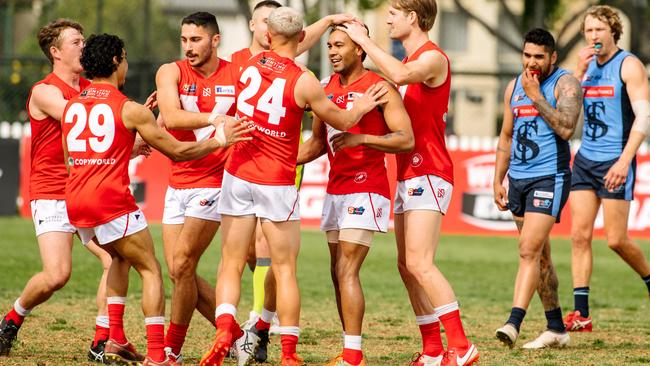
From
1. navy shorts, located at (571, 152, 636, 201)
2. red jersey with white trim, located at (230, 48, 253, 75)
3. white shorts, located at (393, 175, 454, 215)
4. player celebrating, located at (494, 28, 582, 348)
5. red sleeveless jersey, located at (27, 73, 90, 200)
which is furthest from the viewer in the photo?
navy shorts, located at (571, 152, 636, 201)

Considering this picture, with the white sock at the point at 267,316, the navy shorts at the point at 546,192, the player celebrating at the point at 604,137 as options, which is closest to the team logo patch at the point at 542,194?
the navy shorts at the point at 546,192

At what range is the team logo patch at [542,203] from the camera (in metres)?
8.80

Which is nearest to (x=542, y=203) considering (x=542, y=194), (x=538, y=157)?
(x=542, y=194)

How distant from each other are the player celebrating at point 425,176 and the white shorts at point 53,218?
8.12 feet

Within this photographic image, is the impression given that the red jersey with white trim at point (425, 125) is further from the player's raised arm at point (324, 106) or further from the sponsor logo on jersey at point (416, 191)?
the player's raised arm at point (324, 106)

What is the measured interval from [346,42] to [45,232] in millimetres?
2692

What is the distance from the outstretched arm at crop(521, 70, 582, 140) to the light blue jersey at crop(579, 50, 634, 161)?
1.20 meters

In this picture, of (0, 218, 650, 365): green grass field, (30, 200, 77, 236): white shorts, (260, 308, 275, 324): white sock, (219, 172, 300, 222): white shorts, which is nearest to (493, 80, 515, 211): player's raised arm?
(0, 218, 650, 365): green grass field

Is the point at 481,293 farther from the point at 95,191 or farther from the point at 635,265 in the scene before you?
the point at 95,191

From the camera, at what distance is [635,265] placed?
1005cm

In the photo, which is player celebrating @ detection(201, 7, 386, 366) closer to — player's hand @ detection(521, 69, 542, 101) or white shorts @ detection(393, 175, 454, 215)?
white shorts @ detection(393, 175, 454, 215)

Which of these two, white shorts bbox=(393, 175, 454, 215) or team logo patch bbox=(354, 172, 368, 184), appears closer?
team logo patch bbox=(354, 172, 368, 184)

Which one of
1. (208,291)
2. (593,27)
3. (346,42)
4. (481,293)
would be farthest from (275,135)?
(481,293)

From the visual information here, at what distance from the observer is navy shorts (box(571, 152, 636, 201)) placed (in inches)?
386
